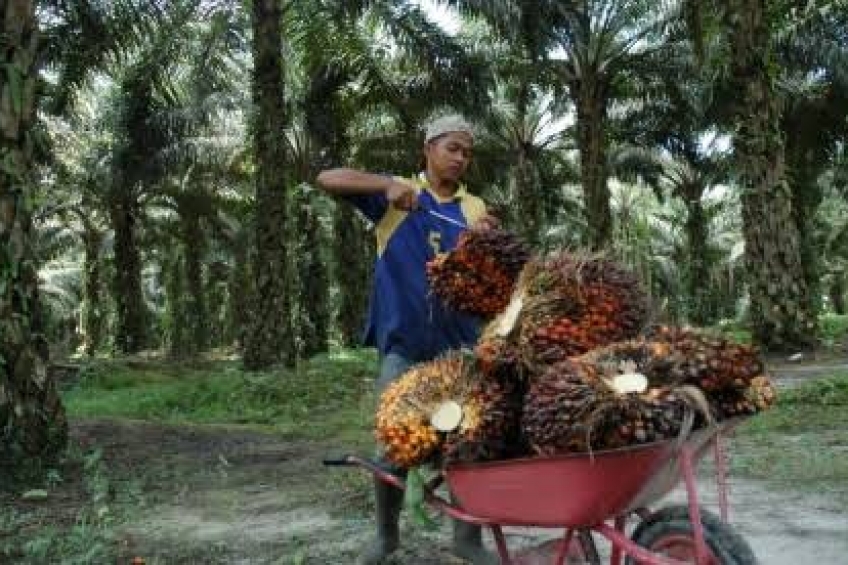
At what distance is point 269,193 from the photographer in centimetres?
1471

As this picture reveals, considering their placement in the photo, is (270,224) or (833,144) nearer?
(270,224)

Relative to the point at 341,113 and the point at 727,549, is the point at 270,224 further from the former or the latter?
the point at 727,549

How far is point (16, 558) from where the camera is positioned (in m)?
4.91

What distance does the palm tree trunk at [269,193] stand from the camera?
14.7 meters

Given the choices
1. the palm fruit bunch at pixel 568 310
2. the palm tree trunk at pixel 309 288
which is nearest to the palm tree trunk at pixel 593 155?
the palm tree trunk at pixel 309 288

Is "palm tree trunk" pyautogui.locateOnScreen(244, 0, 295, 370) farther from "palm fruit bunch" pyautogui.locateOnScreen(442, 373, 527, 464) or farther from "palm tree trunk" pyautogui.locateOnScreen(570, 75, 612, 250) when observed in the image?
"palm fruit bunch" pyautogui.locateOnScreen(442, 373, 527, 464)

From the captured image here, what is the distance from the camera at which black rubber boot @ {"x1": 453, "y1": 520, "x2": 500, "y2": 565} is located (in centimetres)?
389

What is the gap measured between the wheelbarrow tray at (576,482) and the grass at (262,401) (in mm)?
5926

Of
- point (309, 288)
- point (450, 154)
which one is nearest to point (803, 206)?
point (309, 288)

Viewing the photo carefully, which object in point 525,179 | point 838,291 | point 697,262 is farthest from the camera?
point 838,291

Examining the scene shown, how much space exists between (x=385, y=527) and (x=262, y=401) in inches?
309

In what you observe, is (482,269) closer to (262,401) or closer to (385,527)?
(385,527)

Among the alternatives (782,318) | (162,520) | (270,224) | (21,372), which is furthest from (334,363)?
(162,520)

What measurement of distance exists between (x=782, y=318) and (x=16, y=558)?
1069cm
